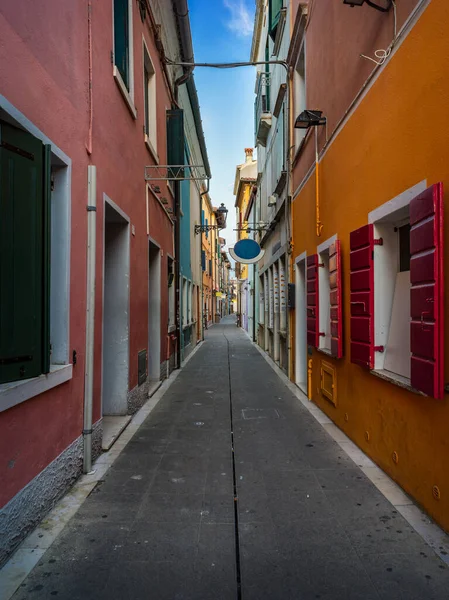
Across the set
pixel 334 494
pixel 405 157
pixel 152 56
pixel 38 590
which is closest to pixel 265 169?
pixel 152 56

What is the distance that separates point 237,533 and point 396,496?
56.7 inches

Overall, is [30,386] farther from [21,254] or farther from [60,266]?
[60,266]

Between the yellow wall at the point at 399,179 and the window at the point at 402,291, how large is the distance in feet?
0.33

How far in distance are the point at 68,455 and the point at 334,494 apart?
234 cm

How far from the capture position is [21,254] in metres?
2.77

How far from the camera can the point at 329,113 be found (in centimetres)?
579

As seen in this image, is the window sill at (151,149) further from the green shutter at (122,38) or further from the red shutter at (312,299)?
the red shutter at (312,299)

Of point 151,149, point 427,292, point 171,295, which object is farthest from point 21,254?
point 171,295

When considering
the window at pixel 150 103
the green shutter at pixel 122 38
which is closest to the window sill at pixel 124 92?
the green shutter at pixel 122 38

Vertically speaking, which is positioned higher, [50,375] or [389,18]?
[389,18]

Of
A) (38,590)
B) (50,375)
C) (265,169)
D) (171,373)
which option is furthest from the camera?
(265,169)

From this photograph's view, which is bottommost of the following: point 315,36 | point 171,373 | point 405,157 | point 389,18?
point 171,373

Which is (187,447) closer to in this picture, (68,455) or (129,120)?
(68,455)

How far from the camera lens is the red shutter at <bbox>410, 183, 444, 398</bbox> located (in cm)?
287
